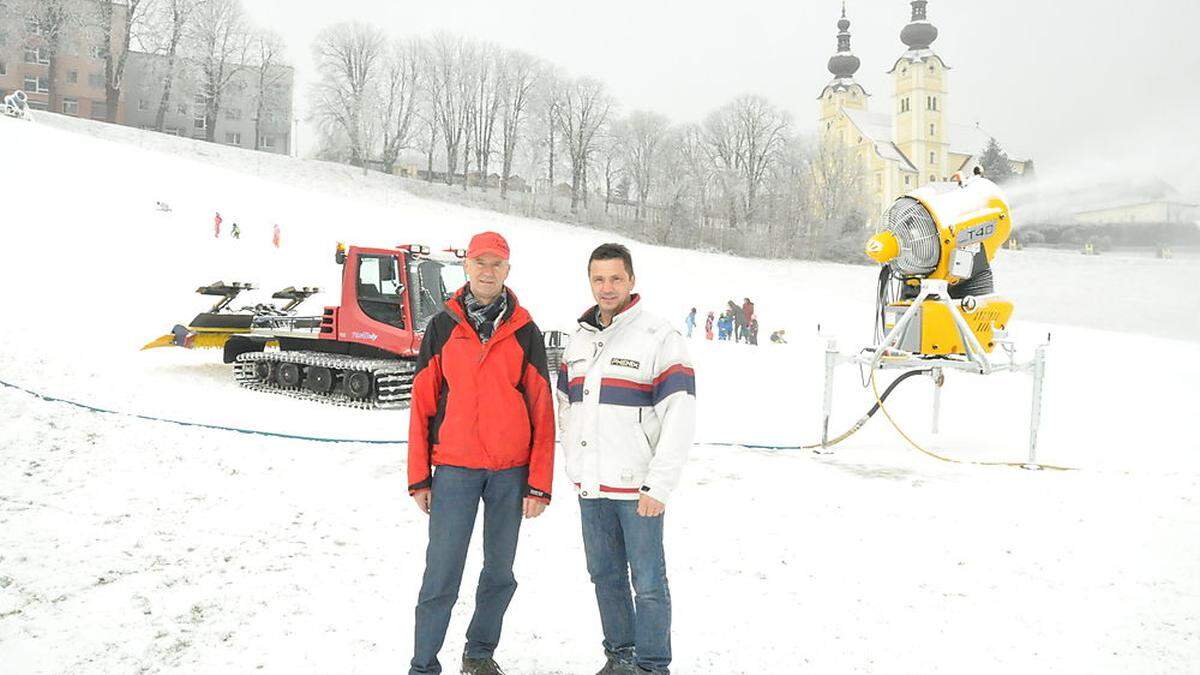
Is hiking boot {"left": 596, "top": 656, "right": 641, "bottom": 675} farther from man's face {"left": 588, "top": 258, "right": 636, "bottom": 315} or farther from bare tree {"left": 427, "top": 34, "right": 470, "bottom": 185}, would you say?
bare tree {"left": 427, "top": 34, "right": 470, "bottom": 185}

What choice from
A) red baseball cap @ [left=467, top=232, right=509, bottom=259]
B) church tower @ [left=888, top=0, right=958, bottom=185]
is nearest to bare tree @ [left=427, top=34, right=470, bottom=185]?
church tower @ [left=888, top=0, right=958, bottom=185]

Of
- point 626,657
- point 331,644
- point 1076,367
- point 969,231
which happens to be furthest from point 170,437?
point 1076,367

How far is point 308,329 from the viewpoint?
39.9ft

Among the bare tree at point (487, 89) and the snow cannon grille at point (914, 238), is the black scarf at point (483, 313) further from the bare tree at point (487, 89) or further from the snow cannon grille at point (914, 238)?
the bare tree at point (487, 89)

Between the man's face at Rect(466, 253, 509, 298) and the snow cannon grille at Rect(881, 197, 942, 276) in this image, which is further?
the snow cannon grille at Rect(881, 197, 942, 276)

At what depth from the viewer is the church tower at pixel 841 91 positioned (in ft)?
206

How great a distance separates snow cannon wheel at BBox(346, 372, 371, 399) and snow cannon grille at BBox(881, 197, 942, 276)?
21.0 ft

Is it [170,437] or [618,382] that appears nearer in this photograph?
[618,382]

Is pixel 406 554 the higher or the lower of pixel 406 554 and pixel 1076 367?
the lower

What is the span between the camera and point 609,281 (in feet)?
9.86

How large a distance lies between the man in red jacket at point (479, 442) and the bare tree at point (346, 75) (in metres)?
50.4

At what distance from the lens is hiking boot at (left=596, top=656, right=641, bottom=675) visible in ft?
9.65

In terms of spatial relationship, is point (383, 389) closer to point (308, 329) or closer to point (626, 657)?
point (308, 329)

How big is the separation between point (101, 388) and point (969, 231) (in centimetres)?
952
